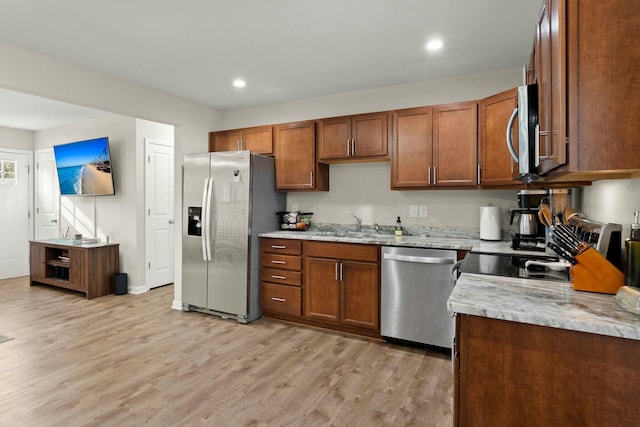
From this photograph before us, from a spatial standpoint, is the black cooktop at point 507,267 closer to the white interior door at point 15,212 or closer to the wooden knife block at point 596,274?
the wooden knife block at point 596,274

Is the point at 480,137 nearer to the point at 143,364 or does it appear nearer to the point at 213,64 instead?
the point at 213,64

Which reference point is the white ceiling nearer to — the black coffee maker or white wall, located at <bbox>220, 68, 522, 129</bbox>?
white wall, located at <bbox>220, 68, 522, 129</bbox>

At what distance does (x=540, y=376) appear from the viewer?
1.07 metres

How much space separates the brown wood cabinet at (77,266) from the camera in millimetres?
4582

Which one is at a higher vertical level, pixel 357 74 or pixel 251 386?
pixel 357 74

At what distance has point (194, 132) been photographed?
13.8ft

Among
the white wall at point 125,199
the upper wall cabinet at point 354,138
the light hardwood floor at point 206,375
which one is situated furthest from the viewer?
the white wall at point 125,199

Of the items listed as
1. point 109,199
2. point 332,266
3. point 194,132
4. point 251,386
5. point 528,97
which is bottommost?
point 251,386

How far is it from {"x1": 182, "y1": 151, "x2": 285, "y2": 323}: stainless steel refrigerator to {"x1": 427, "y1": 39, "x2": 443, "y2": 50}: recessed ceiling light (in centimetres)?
196

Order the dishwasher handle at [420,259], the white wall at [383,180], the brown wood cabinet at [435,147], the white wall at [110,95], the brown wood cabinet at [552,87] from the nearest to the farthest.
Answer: the brown wood cabinet at [552,87]
the white wall at [110,95]
the dishwasher handle at [420,259]
the brown wood cabinet at [435,147]
the white wall at [383,180]

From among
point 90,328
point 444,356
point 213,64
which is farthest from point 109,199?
point 444,356

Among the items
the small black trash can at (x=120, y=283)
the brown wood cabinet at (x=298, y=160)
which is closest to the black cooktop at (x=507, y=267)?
the brown wood cabinet at (x=298, y=160)

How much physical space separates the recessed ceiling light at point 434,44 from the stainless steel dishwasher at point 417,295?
1.63m

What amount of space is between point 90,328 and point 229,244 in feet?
5.18
